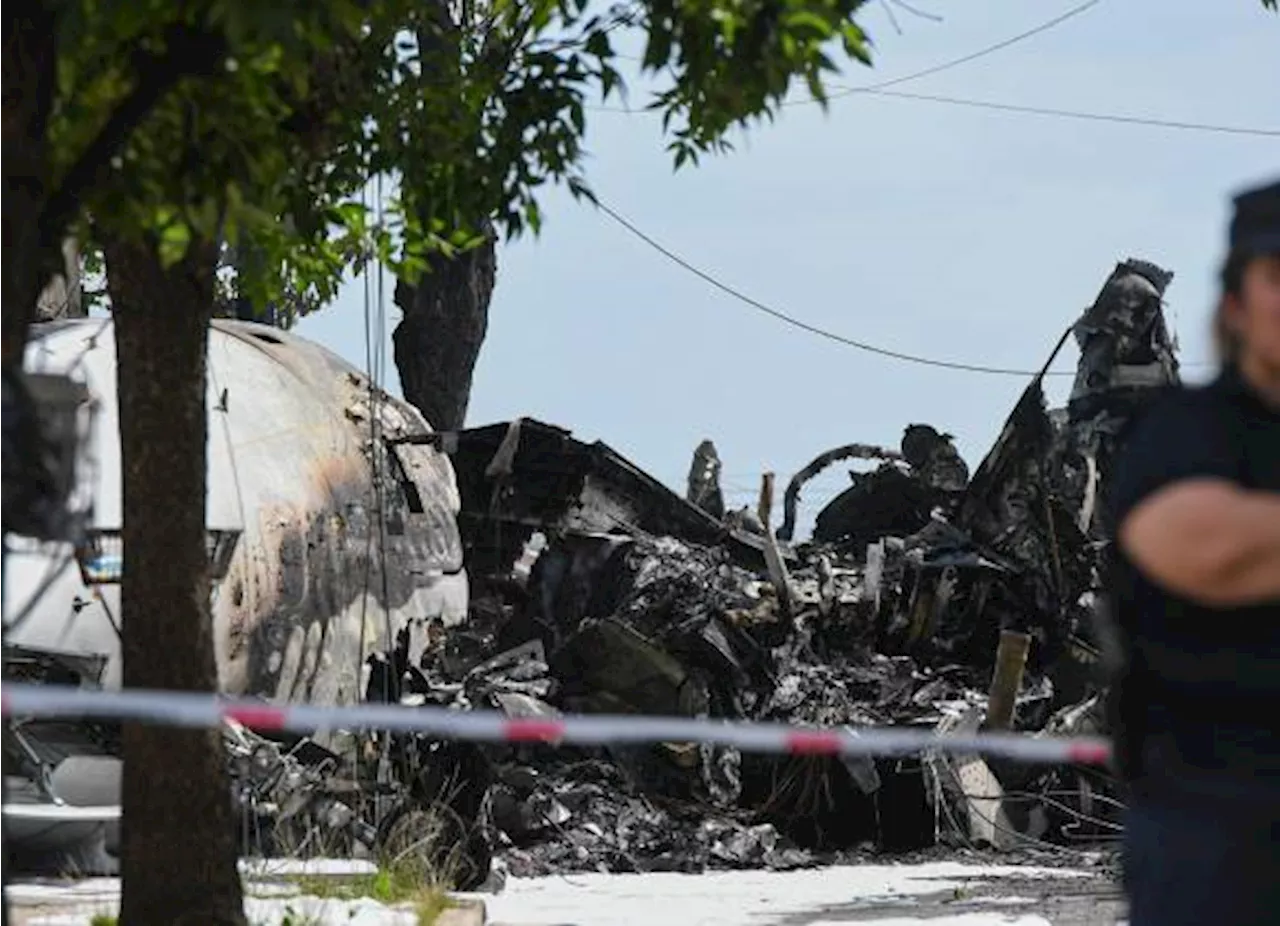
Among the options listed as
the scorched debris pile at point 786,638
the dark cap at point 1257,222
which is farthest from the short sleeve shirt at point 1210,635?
the scorched debris pile at point 786,638

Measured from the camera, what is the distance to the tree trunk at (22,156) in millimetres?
6840

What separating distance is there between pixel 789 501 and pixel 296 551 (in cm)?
1047

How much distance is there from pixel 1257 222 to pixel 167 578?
6.37m

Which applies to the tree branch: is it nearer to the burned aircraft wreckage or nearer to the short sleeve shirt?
the short sleeve shirt

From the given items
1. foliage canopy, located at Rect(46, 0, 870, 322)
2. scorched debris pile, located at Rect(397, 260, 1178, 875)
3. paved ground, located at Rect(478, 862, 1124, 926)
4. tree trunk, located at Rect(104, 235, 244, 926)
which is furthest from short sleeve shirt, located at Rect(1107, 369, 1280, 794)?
scorched debris pile, located at Rect(397, 260, 1178, 875)

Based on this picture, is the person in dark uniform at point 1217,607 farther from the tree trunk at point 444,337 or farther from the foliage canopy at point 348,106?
the tree trunk at point 444,337

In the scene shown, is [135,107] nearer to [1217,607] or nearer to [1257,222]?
[1257,222]

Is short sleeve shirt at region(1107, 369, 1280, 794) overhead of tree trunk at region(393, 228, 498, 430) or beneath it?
beneath

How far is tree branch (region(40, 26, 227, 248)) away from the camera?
22.7 ft

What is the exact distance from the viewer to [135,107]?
22.7ft

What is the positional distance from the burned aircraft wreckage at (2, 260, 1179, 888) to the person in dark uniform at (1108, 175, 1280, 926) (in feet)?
34.2

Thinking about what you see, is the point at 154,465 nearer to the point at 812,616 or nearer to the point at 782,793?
the point at 782,793

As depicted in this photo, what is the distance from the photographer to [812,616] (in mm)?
22188

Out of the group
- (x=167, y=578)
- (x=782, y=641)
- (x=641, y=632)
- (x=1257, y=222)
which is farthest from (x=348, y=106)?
(x=782, y=641)
